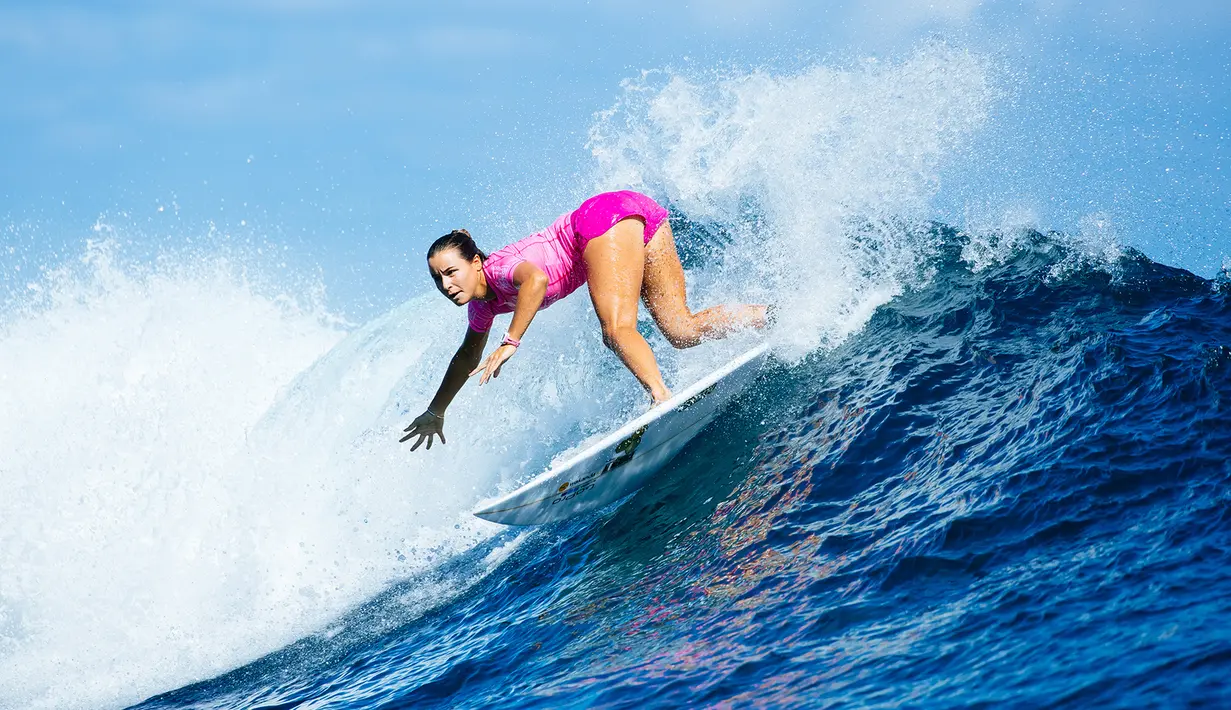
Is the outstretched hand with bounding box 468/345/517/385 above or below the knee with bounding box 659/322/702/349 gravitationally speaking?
above

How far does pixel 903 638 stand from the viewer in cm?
315

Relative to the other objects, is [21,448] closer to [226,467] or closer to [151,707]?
[226,467]

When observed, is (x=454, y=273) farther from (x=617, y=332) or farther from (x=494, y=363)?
(x=617, y=332)

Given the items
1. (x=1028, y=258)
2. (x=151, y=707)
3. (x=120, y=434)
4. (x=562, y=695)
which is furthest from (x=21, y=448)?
(x=1028, y=258)

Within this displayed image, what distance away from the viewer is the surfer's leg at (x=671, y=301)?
5.51 metres

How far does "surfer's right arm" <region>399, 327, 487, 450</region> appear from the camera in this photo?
18.7 ft

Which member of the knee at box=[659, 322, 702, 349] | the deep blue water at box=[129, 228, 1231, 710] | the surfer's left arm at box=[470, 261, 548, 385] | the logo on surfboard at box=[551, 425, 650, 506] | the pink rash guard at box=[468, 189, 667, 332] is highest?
the pink rash guard at box=[468, 189, 667, 332]

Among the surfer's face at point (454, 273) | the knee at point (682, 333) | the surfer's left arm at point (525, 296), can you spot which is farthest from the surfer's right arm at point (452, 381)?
the knee at point (682, 333)

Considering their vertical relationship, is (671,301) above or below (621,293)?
below

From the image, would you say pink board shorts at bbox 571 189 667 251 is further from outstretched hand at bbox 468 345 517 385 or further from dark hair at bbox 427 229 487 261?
outstretched hand at bbox 468 345 517 385

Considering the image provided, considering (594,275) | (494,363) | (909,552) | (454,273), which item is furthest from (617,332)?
(909,552)

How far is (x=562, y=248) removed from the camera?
5.32 m

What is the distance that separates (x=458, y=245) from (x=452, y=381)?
1164 mm

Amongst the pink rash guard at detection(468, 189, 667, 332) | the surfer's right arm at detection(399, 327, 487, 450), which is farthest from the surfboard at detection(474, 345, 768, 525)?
the pink rash guard at detection(468, 189, 667, 332)
